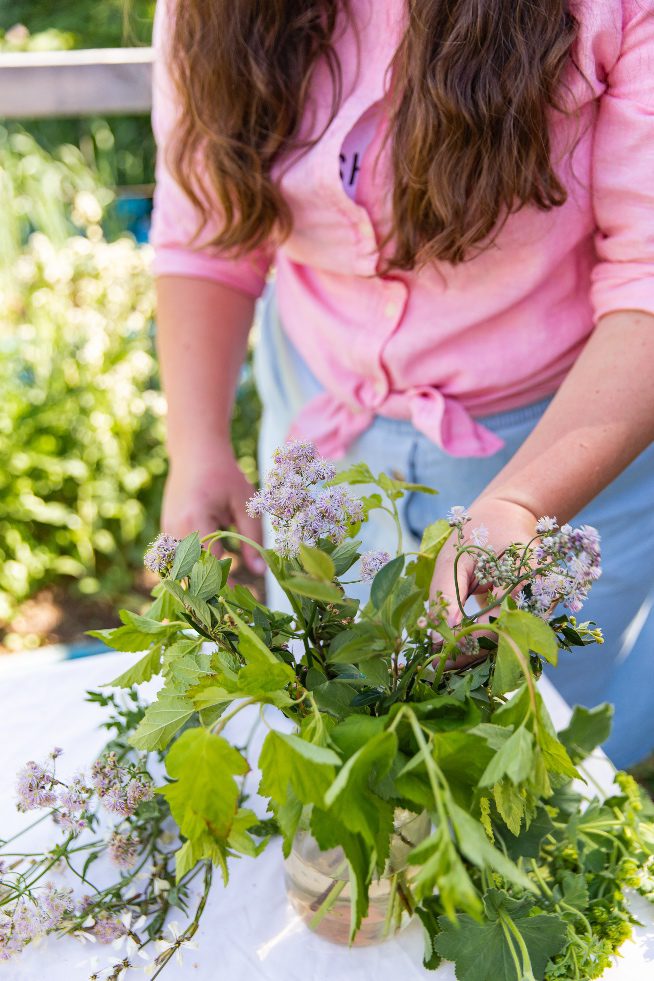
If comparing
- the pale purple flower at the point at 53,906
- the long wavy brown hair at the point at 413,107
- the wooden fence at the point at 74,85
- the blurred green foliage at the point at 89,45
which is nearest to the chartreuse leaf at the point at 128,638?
the pale purple flower at the point at 53,906

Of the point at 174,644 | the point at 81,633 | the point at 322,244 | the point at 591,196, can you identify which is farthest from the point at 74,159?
the point at 174,644

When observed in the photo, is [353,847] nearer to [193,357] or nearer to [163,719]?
[163,719]

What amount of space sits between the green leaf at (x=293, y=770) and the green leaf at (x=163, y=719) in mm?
87

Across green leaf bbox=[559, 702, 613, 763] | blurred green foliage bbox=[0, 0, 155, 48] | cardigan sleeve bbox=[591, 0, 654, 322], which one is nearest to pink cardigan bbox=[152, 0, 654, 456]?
cardigan sleeve bbox=[591, 0, 654, 322]

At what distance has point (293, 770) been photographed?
49 centimetres

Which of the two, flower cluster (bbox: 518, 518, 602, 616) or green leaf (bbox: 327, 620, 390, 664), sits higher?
flower cluster (bbox: 518, 518, 602, 616)

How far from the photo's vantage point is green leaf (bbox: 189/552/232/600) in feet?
1.93

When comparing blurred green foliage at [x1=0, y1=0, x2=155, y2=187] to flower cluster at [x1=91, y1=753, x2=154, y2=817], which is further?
blurred green foliage at [x1=0, y1=0, x2=155, y2=187]

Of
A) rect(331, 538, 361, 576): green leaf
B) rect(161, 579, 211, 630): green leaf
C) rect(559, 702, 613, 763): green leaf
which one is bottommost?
rect(559, 702, 613, 763): green leaf

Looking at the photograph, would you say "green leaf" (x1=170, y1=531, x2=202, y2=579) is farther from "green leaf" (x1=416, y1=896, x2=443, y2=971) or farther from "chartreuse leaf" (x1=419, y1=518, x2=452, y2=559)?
"green leaf" (x1=416, y1=896, x2=443, y2=971)

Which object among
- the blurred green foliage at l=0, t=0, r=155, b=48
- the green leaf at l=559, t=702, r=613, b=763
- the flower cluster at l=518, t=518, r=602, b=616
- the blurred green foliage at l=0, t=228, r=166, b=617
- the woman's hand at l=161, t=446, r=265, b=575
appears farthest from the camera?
the blurred green foliage at l=0, t=0, r=155, b=48

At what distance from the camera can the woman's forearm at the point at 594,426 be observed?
822 mm

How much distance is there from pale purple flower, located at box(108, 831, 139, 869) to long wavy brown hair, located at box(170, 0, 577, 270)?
0.59 m

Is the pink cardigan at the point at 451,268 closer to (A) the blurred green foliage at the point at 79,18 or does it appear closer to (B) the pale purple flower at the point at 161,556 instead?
(B) the pale purple flower at the point at 161,556
